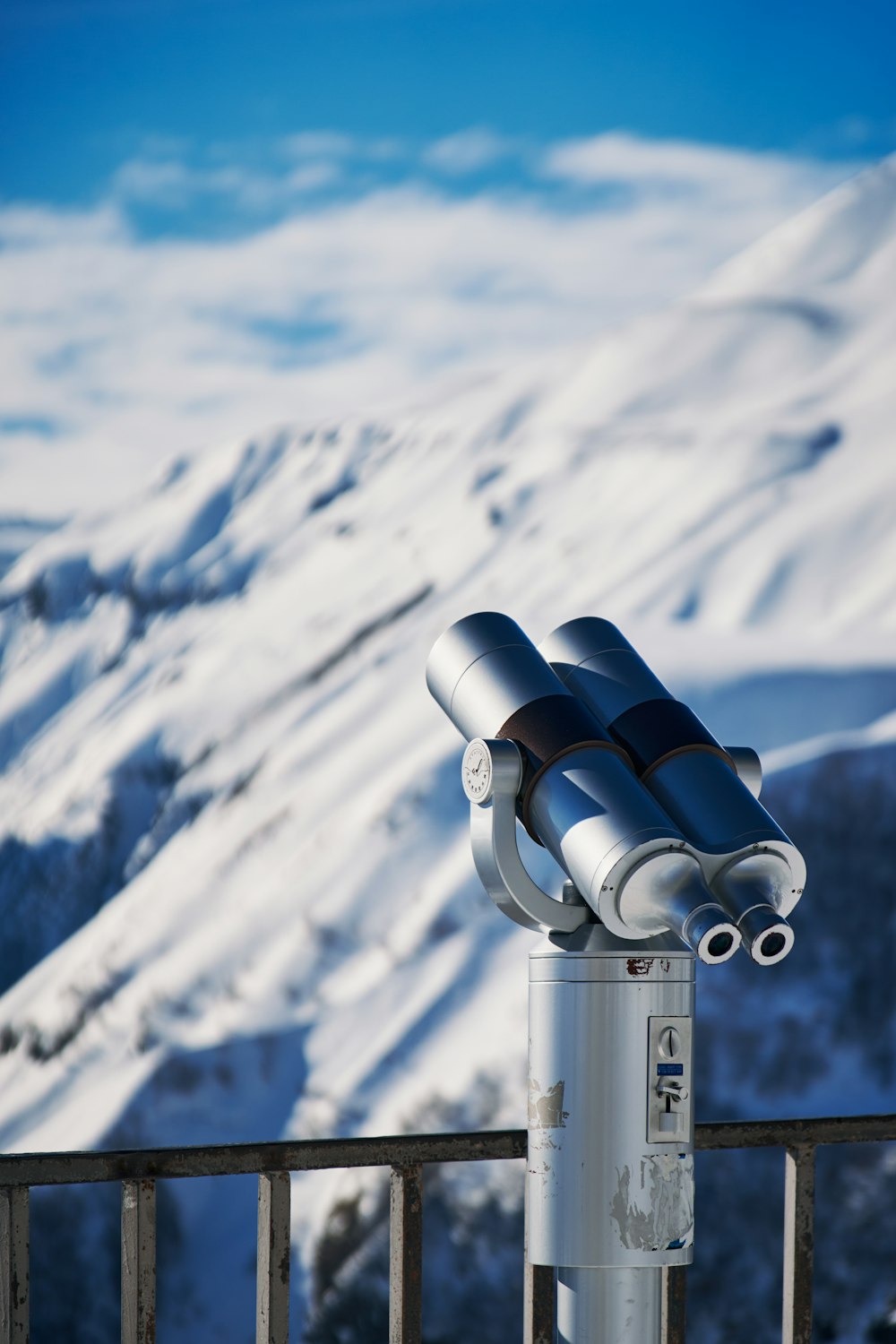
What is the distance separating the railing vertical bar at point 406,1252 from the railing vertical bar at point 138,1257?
9.1 inches

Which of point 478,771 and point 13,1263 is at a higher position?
point 478,771

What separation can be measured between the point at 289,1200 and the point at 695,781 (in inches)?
23.0

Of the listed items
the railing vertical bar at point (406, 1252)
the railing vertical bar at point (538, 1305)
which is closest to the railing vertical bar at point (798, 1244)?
the railing vertical bar at point (538, 1305)

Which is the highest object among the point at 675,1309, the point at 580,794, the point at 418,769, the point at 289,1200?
the point at 418,769

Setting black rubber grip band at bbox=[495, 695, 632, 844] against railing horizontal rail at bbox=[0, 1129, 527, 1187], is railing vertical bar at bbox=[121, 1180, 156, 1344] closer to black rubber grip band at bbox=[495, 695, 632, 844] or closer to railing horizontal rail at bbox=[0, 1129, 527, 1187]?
railing horizontal rail at bbox=[0, 1129, 527, 1187]

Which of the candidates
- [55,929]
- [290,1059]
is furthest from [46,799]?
[290,1059]

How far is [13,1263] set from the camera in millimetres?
1249

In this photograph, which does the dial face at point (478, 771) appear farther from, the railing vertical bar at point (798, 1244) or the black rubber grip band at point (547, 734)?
the railing vertical bar at point (798, 1244)

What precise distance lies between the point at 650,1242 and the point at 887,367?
34.1 feet

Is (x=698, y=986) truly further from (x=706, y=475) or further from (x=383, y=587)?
(x=383, y=587)

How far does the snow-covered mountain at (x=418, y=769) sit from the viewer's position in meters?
7.52

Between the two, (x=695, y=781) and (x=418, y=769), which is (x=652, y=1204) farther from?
(x=418, y=769)

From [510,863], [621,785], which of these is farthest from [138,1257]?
[621,785]

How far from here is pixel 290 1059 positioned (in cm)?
888
